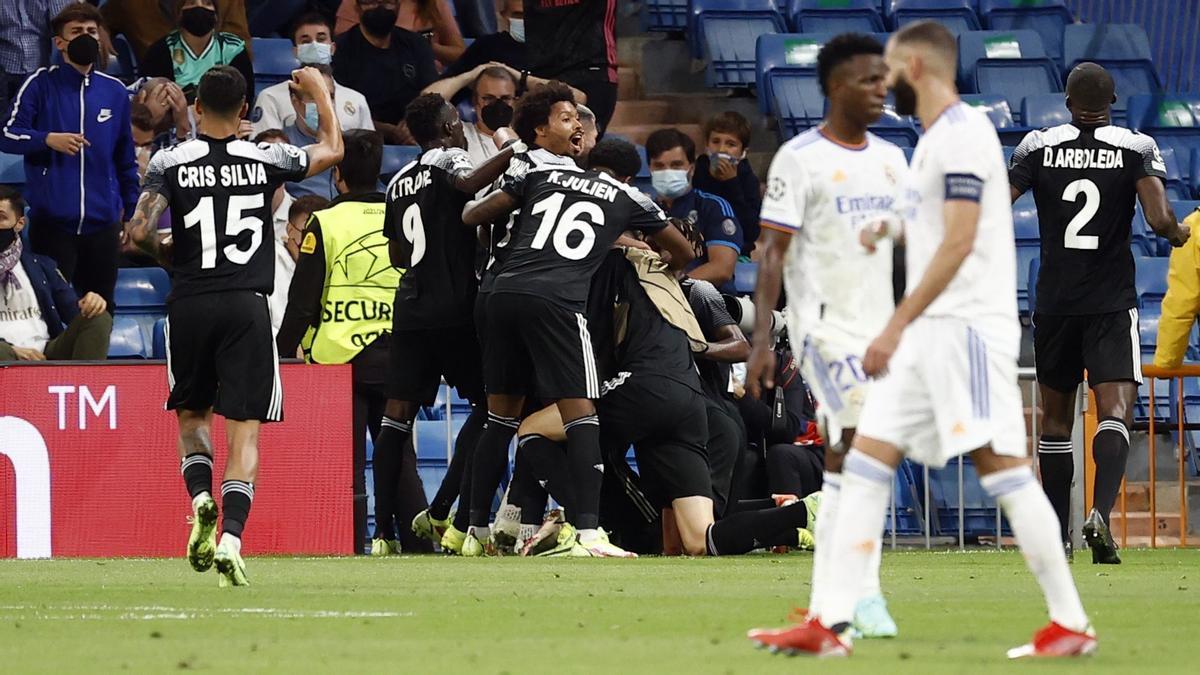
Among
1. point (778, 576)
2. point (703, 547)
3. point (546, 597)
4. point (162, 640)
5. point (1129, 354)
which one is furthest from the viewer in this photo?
point (703, 547)

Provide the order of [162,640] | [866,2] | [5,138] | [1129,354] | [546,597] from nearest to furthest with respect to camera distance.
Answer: [162,640] < [546,597] < [1129,354] < [5,138] < [866,2]

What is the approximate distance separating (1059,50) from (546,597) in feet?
40.0

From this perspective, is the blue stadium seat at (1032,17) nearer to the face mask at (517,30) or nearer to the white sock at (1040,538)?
the face mask at (517,30)

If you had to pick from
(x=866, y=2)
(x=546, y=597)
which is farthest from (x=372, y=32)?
(x=546, y=597)

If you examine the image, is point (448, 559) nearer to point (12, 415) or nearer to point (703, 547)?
point (703, 547)

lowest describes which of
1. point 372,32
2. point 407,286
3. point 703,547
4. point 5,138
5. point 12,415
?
point 703,547

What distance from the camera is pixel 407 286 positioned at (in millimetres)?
11156

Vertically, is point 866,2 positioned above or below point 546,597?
above

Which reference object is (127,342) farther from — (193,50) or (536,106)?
(536,106)

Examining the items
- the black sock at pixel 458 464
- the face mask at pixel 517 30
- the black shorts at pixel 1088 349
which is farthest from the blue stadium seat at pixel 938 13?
the black shorts at pixel 1088 349

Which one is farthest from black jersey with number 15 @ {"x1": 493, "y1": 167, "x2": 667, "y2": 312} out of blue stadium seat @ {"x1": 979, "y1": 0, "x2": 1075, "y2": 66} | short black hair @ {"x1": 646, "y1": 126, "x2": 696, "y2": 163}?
blue stadium seat @ {"x1": 979, "y1": 0, "x2": 1075, "y2": 66}

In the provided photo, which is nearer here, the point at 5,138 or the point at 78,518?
the point at 78,518

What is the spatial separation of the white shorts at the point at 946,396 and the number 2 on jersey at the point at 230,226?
13.4 ft

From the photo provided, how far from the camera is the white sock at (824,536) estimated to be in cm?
543
